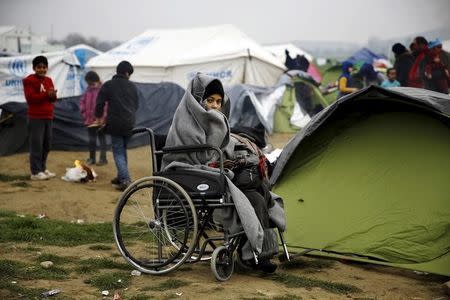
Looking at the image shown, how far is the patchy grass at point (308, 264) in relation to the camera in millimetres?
5414

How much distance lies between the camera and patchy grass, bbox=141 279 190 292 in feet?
14.9

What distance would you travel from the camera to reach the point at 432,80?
39.5 feet

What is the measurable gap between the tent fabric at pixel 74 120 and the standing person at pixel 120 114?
2818 mm

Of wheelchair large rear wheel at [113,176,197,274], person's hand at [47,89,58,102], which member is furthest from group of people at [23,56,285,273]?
person's hand at [47,89,58,102]

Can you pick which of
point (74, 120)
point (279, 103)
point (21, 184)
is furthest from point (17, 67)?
point (279, 103)

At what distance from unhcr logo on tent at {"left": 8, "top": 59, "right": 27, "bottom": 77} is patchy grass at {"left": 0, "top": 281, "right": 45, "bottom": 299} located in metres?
11.0

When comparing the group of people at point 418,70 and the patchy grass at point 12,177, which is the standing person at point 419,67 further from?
the patchy grass at point 12,177

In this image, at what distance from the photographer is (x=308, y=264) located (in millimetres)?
5527

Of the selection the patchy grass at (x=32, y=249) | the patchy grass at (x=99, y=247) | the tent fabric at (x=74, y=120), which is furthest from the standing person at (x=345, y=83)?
the patchy grass at (x=32, y=249)

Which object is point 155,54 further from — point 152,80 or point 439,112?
point 439,112

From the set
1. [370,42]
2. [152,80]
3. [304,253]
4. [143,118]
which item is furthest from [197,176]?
[370,42]

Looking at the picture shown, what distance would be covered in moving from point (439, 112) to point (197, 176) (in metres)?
2.06

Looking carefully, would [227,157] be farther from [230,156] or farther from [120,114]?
[120,114]

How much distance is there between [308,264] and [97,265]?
1.69 meters
